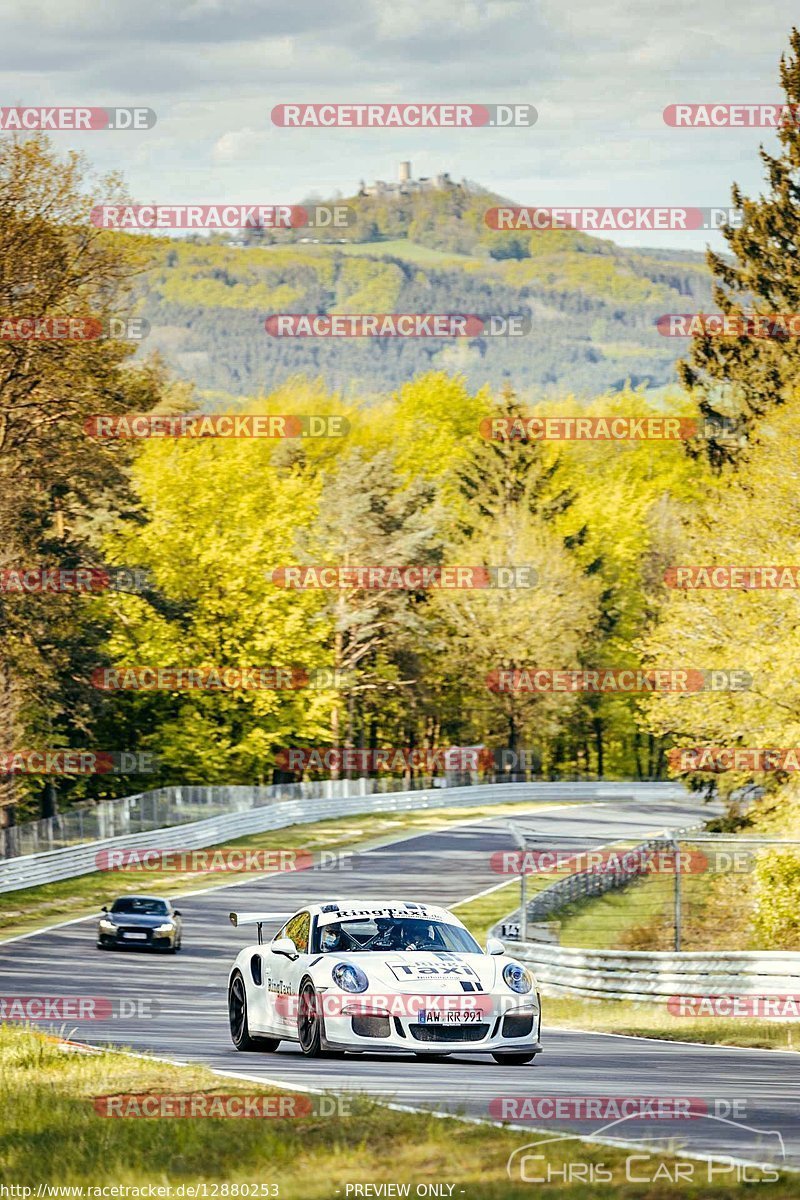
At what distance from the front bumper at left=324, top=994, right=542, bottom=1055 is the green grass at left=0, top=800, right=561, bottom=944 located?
87.8ft

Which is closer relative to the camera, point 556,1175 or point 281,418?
point 556,1175

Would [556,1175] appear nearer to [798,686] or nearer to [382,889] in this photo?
[798,686]

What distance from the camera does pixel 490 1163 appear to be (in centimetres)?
917

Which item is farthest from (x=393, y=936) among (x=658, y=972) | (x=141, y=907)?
(x=141, y=907)

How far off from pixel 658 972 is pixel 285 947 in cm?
1145

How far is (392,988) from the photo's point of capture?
47.1ft

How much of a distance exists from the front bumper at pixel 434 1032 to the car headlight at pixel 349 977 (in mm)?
146

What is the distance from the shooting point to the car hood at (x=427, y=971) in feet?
47.0

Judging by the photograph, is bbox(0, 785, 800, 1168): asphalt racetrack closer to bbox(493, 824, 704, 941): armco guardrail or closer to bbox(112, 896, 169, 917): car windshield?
bbox(112, 896, 169, 917): car windshield

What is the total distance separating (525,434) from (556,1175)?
83.8m

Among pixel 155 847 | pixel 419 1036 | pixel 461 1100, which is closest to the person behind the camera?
pixel 461 1100

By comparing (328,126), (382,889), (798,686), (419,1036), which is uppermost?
(328,126)

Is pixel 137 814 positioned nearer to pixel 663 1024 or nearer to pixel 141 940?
pixel 141 940

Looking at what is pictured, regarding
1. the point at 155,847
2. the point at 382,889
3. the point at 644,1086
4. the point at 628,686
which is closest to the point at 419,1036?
the point at 644,1086
